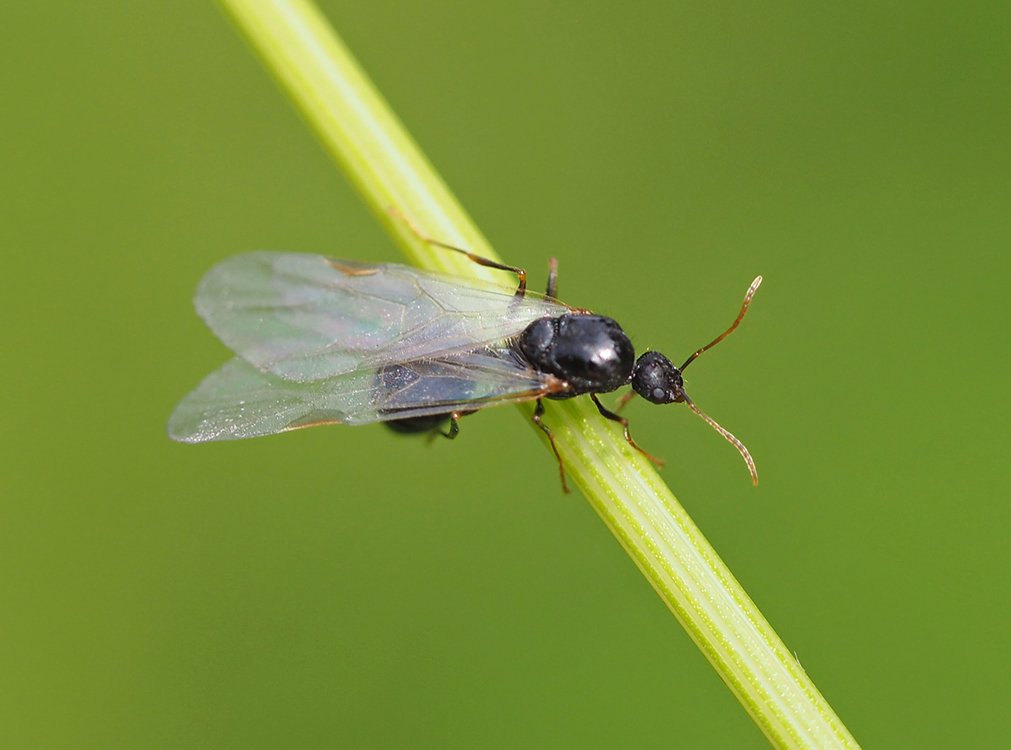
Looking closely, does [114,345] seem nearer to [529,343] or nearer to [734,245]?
[529,343]

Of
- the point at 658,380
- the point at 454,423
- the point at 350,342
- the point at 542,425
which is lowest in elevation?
the point at 542,425

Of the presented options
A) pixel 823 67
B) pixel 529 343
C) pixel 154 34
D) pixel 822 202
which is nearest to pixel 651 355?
pixel 529 343

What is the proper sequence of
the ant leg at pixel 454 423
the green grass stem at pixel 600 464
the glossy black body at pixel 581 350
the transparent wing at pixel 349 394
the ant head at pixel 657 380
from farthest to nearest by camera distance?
the ant head at pixel 657 380 < the ant leg at pixel 454 423 < the glossy black body at pixel 581 350 < the transparent wing at pixel 349 394 < the green grass stem at pixel 600 464

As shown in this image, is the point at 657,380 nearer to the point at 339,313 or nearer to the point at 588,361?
the point at 588,361

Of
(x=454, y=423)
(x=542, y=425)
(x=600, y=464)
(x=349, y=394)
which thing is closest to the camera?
(x=600, y=464)

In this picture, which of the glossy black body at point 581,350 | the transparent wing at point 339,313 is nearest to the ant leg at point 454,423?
the transparent wing at point 339,313

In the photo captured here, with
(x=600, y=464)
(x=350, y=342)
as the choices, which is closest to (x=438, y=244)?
(x=600, y=464)

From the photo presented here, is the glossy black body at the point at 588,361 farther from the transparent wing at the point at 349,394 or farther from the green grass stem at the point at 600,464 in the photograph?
the green grass stem at the point at 600,464
